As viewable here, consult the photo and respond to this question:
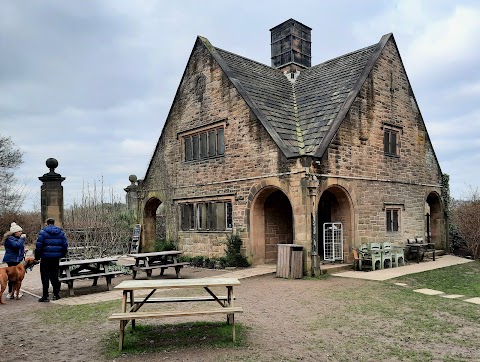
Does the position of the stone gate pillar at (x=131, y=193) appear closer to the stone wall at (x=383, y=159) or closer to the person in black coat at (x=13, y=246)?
the stone wall at (x=383, y=159)

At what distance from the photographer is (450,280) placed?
12555mm

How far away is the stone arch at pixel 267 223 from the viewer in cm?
1510

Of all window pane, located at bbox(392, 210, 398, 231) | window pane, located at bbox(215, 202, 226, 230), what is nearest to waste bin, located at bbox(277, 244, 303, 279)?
window pane, located at bbox(215, 202, 226, 230)

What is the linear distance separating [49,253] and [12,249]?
0.97 metres

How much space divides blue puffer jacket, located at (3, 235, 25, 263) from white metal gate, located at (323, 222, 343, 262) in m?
9.52

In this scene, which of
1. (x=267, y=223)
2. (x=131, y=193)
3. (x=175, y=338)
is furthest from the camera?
(x=131, y=193)

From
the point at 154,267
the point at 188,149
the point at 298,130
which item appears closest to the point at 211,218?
the point at 188,149

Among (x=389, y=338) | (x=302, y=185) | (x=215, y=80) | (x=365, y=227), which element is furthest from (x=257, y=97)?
(x=389, y=338)

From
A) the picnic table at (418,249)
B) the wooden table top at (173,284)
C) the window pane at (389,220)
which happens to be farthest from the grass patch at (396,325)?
the picnic table at (418,249)

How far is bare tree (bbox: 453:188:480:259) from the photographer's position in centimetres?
1892

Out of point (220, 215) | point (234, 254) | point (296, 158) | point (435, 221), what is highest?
point (296, 158)

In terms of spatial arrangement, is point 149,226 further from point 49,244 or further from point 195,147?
point 49,244

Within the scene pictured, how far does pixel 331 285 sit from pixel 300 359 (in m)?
6.27

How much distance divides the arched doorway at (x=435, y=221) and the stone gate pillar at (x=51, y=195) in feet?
53.0
